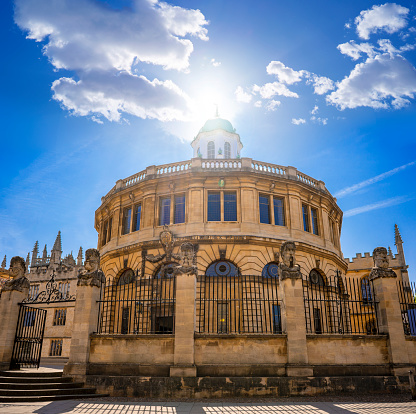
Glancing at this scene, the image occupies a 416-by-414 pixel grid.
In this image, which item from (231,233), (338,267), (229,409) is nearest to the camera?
(229,409)

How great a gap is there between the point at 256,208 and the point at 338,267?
33.6 ft

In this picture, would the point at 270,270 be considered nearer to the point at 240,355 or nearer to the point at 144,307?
the point at 144,307

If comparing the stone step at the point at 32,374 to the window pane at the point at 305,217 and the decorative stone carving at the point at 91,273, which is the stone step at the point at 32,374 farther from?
the window pane at the point at 305,217

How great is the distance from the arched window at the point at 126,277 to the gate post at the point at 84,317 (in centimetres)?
1192

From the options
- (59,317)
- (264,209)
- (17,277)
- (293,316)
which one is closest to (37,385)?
(17,277)

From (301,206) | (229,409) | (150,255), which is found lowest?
(229,409)

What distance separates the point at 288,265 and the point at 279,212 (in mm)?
13243

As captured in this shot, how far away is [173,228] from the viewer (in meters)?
26.5

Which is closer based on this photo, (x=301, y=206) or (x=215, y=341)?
(x=215, y=341)

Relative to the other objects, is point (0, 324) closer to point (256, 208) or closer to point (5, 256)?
point (256, 208)

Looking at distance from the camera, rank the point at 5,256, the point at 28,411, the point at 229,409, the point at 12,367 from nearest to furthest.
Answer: the point at 28,411, the point at 229,409, the point at 12,367, the point at 5,256

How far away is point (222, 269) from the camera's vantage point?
82.5ft

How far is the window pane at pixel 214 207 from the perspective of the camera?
87.0 ft

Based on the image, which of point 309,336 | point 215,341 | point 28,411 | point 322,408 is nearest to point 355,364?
point 309,336
